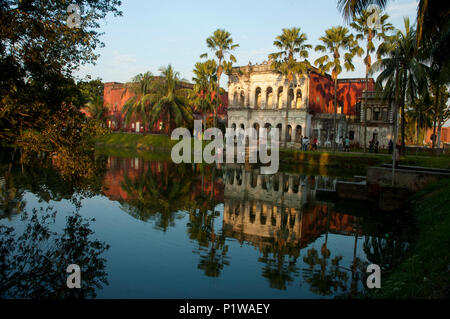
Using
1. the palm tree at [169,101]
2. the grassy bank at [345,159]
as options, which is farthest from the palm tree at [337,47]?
the palm tree at [169,101]

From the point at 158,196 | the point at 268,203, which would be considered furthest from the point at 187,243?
the point at 158,196

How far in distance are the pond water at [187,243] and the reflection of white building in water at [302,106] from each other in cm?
3076

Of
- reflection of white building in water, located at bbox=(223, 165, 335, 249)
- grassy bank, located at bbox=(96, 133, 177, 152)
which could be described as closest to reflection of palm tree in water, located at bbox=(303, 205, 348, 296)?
reflection of white building in water, located at bbox=(223, 165, 335, 249)

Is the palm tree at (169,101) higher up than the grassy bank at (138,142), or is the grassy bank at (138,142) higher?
the palm tree at (169,101)

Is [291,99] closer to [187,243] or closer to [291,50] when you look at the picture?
[291,50]

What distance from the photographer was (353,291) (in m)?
6.58

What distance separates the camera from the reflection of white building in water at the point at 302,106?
149 feet

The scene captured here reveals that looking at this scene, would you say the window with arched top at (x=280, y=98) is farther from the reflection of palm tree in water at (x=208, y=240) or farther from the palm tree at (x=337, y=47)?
the reflection of palm tree in water at (x=208, y=240)

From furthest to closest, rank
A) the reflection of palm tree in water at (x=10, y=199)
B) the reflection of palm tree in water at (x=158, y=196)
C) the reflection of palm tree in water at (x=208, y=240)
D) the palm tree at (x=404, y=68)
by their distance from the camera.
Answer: the palm tree at (x=404, y=68)
the reflection of palm tree in water at (x=158, y=196)
the reflection of palm tree in water at (x=10, y=199)
the reflection of palm tree in water at (x=208, y=240)

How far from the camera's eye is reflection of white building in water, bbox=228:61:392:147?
45.5 metres

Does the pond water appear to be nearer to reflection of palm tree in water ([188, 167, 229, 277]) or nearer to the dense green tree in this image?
reflection of palm tree in water ([188, 167, 229, 277])

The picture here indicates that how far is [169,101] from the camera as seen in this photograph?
4562cm

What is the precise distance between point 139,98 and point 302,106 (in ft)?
74.5

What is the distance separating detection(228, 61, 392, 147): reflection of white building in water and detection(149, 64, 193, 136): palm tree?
7.63 metres
